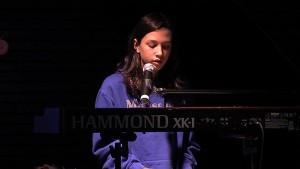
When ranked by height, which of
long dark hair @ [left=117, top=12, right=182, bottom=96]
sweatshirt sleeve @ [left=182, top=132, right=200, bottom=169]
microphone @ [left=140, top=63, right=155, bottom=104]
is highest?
long dark hair @ [left=117, top=12, right=182, bottom=96]

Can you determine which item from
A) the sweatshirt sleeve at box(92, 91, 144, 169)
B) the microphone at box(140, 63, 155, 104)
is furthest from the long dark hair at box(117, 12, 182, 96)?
the microphone at box(140, 63, 155, 104)

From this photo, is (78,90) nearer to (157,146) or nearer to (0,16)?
(0,16)

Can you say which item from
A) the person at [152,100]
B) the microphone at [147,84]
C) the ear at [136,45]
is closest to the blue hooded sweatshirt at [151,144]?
the person at [152,100]

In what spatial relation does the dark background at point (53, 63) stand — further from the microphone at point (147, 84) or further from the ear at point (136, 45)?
the microphone at point (147, 84)

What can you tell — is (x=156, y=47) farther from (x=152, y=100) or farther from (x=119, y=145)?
(x=119, y=145)

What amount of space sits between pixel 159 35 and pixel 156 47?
0.34 feet

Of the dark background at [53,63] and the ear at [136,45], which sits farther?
the dark background at [53,63]

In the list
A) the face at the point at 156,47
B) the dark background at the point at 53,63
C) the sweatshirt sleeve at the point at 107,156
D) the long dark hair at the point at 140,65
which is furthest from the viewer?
the dark background at the point at 53,63

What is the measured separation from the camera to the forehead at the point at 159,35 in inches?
118

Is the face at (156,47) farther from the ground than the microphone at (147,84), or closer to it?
farther from the ground

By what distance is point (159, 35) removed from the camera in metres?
3.01

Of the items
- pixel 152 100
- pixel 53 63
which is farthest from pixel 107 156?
pixel 53 63

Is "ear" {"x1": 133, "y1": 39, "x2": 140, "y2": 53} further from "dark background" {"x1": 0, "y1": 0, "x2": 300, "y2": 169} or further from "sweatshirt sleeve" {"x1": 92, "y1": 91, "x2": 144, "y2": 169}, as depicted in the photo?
"dark background" {"x1": 0, "y1": 0, "x2": 300, "y2": 169}

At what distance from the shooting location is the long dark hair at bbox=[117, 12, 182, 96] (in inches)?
122
